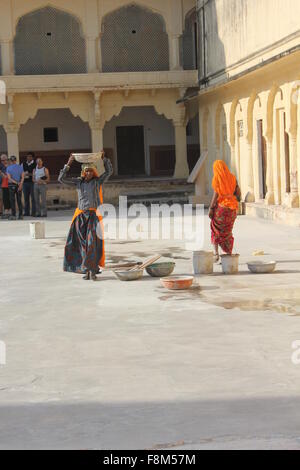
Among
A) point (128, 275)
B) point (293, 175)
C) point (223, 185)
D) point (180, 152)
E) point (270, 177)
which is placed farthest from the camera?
point (180, 152)

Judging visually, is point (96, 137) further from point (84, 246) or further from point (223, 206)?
point (84, 246)

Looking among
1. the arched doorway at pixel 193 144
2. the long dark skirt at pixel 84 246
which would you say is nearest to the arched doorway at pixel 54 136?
the arched doorway at pixel 193 144

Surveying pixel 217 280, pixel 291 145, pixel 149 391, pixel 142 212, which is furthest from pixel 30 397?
pixel 142 212

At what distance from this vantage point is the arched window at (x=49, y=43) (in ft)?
97.5

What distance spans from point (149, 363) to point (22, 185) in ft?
54.3

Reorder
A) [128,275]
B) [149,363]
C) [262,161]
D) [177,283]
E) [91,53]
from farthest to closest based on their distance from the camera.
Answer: [91,53]
[262,161]
[128,275]
[177,283]
[149,363]

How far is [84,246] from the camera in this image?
1170 centimetres

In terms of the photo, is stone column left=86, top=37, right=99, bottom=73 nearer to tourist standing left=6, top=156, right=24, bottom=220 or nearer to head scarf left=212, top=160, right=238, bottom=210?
tourist standing left=6, top=156, right=24, bottom=220

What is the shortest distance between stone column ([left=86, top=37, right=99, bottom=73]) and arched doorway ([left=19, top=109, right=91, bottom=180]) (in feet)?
12.6

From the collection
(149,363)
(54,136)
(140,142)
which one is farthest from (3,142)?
(149,363)

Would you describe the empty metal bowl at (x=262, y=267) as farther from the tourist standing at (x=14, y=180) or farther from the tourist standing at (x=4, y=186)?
the tourist standing at (x=4, y=186)

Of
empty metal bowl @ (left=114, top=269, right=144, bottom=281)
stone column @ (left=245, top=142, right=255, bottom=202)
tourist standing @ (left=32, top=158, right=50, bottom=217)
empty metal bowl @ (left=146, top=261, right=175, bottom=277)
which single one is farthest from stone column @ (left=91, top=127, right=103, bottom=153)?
empty metal bowl @ (left=114, top=269, right=144, bottom=281)
